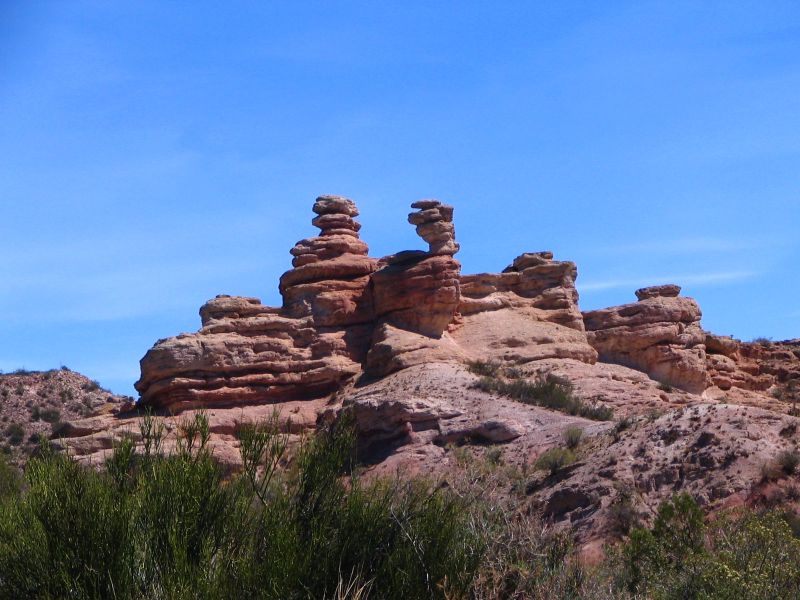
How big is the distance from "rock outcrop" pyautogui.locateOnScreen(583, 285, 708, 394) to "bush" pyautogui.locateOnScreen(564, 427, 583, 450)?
14.7m

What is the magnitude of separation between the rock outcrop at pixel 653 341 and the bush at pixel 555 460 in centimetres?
1595

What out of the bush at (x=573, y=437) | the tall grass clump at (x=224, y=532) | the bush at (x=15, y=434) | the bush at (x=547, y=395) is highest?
the bush at (x=15, y=434)

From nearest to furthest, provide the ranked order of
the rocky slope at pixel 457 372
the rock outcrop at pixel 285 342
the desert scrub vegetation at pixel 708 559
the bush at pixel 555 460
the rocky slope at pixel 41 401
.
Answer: the desert scrub vegetation at pixel 708 559 < the rocky slope at pixel 457 372 < the bush at pixel 555 460 < the rock outcrop at pixel 285 342 < the rocky slope at pixel 41 401

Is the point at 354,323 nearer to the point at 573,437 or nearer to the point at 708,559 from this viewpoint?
the point at 573,437

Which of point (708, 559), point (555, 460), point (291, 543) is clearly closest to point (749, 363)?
point (555, 460)

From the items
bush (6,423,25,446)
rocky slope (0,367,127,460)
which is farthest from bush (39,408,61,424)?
bush (6,423,25,446)

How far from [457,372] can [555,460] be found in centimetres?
902

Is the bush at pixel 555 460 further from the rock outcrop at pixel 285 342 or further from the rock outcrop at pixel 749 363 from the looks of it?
the rock outcrop at pixel 749 363

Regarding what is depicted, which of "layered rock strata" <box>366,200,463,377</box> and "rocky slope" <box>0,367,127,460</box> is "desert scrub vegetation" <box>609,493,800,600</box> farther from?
"rocky slope" <box>0,367,127,460</box>

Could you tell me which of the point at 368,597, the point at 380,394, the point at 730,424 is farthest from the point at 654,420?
the point at 368,597

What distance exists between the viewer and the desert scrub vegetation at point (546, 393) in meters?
38.7

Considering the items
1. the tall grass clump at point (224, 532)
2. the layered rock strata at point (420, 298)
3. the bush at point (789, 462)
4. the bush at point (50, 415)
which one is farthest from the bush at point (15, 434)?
the tall grass clump at point (224, 532)

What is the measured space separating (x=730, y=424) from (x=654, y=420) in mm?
2606

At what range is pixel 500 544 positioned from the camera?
16.8 m
